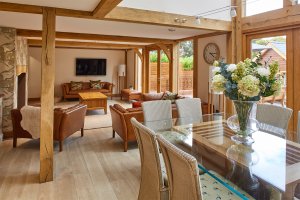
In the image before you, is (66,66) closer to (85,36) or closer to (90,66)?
(90,66)

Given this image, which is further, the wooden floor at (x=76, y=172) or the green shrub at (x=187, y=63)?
the green shrub at (x=187, y=63)

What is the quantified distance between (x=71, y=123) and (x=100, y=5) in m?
2.17

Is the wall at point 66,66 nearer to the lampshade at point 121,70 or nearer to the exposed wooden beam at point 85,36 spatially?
the lampshade at point 121,70

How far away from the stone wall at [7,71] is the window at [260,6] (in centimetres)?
470

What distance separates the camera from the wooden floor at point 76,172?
2.55 m

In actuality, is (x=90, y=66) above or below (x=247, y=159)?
above

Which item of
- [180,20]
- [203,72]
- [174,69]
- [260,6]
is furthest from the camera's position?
[174,69]

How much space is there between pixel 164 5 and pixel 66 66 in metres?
7.26

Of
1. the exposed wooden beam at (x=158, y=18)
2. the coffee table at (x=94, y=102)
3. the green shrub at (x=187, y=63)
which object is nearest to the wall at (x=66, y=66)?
the coffee table at (x=94, y=102)

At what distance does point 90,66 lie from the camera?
1015 centimetres

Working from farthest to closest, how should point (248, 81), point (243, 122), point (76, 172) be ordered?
point (76, 172)
point (243, 122)
point (248, 81)

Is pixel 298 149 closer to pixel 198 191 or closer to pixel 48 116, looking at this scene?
pixel 198 191

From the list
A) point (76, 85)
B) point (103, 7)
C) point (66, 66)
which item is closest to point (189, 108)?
point (103, 7)

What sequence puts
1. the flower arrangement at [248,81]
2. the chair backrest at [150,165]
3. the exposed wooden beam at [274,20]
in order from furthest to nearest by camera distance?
1. the exposed wooden beam at [274,20]
2. the flower arrangement at [248,81]
3. the chair backrest at [150,165]
